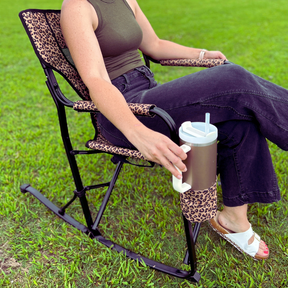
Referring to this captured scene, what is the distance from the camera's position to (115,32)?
1449 mm

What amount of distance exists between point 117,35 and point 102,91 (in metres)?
Answer: 0.43

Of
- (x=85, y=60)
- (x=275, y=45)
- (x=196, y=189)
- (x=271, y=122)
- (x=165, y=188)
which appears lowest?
(x=275, y=45)

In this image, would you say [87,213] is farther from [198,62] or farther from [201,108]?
[198,62]

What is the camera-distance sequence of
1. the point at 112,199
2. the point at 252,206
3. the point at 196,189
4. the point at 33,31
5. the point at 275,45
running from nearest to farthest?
the point at 196,189 < the point at 33,31 < the point at 252,206 < the point at 112,199 < the point at 275,45

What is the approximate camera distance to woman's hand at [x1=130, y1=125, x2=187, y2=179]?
0.98 meters

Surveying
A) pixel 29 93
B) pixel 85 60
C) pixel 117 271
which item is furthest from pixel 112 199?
pixel 29 93

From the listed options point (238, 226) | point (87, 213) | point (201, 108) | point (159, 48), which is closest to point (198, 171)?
point (201, 108)

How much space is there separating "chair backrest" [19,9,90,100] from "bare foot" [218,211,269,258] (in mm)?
1017

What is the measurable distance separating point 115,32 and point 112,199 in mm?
1095

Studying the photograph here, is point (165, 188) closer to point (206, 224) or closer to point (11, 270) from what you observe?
point (206, 224)

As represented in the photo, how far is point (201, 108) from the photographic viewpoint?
1.20 meters

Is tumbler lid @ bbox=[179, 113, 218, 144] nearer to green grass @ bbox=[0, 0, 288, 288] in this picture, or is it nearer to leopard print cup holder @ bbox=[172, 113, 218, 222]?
leopard print cup holder @ bbox=[172, 113, 218, 222]

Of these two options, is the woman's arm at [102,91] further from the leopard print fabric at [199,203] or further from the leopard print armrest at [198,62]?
the leopard print armrest at [198,62]

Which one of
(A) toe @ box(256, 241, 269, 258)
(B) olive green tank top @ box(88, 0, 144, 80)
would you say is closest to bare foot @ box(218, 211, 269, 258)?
(A) toe @ box(256, 241, 269, 258)
